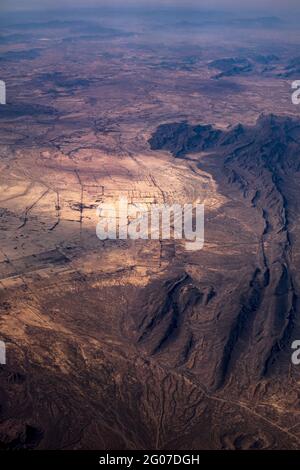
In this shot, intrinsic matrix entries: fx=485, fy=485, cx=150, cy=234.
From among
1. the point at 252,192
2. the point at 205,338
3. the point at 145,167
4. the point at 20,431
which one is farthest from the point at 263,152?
the point at 20,431

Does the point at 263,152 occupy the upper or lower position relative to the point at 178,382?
→ upper

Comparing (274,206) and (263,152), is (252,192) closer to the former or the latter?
(274,206)

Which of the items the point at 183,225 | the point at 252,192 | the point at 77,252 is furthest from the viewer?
the point at 252,192

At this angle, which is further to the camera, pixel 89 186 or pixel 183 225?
pixel 89 186

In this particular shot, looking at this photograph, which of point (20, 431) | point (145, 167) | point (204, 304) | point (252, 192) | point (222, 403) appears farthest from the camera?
point (145, 167)

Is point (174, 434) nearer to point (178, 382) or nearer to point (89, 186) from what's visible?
point (178, 382)

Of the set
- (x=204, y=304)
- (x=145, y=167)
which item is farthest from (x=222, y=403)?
(x=145, y=167)

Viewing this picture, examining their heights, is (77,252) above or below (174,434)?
above

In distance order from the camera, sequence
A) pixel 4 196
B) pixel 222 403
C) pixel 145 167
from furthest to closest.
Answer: pixel 145 167, pixel 4 196, pixel 222 403

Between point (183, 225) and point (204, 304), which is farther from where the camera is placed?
point (183, 225)
